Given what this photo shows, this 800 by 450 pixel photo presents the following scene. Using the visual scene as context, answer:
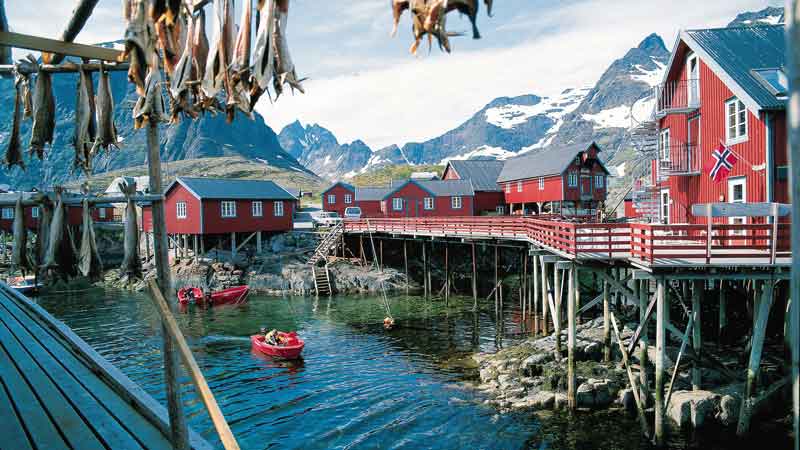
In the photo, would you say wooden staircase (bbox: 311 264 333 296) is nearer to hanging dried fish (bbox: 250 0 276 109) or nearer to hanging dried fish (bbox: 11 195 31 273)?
hanging dried fish (bbox: 11 195 31 273)

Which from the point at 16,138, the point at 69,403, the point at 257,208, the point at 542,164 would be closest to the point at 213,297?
the point at 257,208

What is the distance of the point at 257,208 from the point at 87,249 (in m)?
41.9

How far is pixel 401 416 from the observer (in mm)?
15867

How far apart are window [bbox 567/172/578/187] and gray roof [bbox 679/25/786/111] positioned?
93.6ft

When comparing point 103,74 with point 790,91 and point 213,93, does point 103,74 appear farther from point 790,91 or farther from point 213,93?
point 790,91

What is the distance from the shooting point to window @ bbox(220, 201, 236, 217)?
141 ft

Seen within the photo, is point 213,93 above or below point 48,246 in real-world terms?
above

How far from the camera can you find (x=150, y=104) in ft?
→ 12.0

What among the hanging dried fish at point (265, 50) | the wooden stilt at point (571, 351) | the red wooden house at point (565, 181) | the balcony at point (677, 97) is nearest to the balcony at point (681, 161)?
the balcony at point (677, 97)

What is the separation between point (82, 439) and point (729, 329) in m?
25.0

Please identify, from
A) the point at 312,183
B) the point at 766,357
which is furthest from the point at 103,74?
the point at 312,183

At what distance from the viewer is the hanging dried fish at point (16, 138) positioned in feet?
15.0

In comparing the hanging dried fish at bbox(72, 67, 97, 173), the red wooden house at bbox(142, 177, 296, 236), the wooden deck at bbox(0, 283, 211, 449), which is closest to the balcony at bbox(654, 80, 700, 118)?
the wooden deck at bbox(0, 283, 211, 449)

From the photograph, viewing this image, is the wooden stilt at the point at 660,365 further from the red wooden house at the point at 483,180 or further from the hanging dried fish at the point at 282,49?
the red wooden house at the point at 483,180
